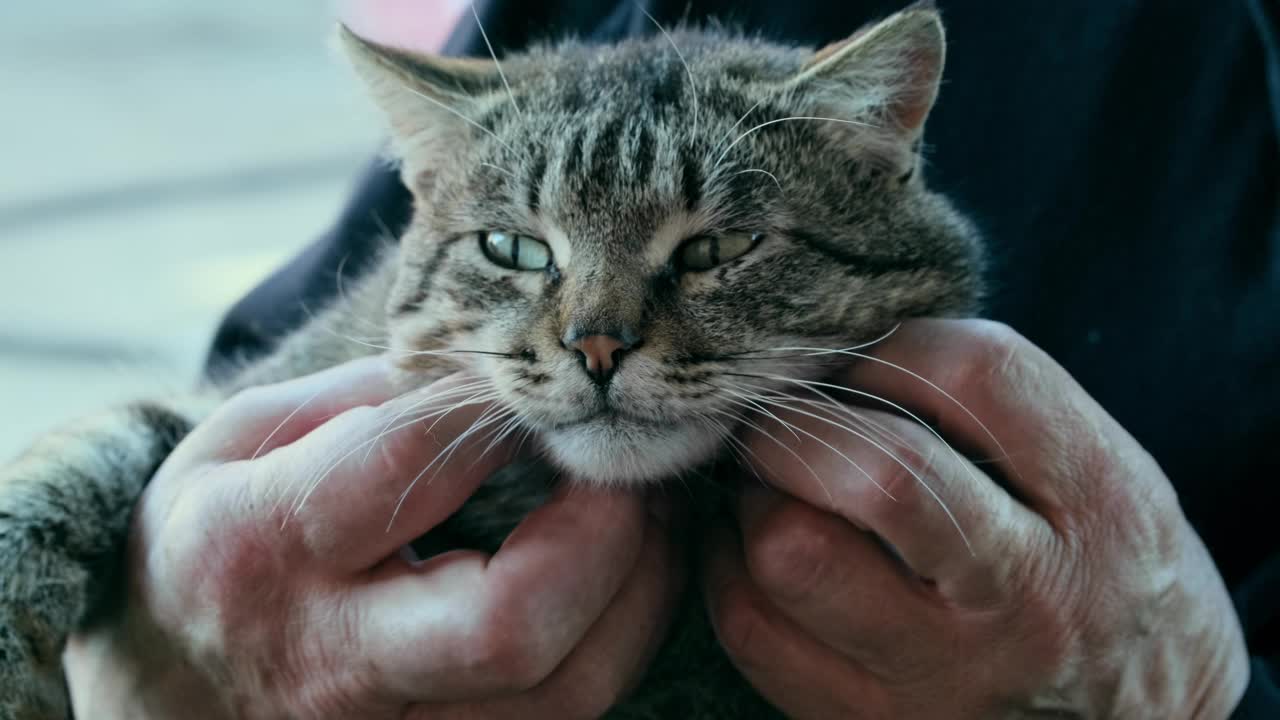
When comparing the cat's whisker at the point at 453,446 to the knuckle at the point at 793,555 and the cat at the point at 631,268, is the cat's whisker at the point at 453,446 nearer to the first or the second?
the cat at the point at 631,268

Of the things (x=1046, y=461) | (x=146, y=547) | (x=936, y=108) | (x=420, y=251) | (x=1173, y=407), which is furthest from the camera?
(x=936, y=108)

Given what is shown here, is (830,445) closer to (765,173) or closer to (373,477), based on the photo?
(765,173)

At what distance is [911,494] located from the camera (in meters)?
0.97

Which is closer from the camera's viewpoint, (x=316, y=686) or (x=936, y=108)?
(x=316, y=686)

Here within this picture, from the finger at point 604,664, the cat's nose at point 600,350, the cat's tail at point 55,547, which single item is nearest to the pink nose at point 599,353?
the cat's nose at point 600,350

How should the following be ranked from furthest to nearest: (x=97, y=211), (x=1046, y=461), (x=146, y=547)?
(x=97, y=211) → (x=146, y=547) → (x=1046, y=461)

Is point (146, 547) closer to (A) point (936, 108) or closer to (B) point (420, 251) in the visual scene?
(B) point (420, 251)

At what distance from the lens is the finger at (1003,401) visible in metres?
1.05

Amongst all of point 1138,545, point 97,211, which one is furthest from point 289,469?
point 97,211

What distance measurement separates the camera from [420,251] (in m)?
1.32

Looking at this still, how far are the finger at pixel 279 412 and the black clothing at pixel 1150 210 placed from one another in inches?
34.3

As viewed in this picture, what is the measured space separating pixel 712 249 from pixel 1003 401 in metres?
0.33

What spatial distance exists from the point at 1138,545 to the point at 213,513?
95 cm

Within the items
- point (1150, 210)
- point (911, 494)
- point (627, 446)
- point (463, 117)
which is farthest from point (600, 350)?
point (1150, 210)
